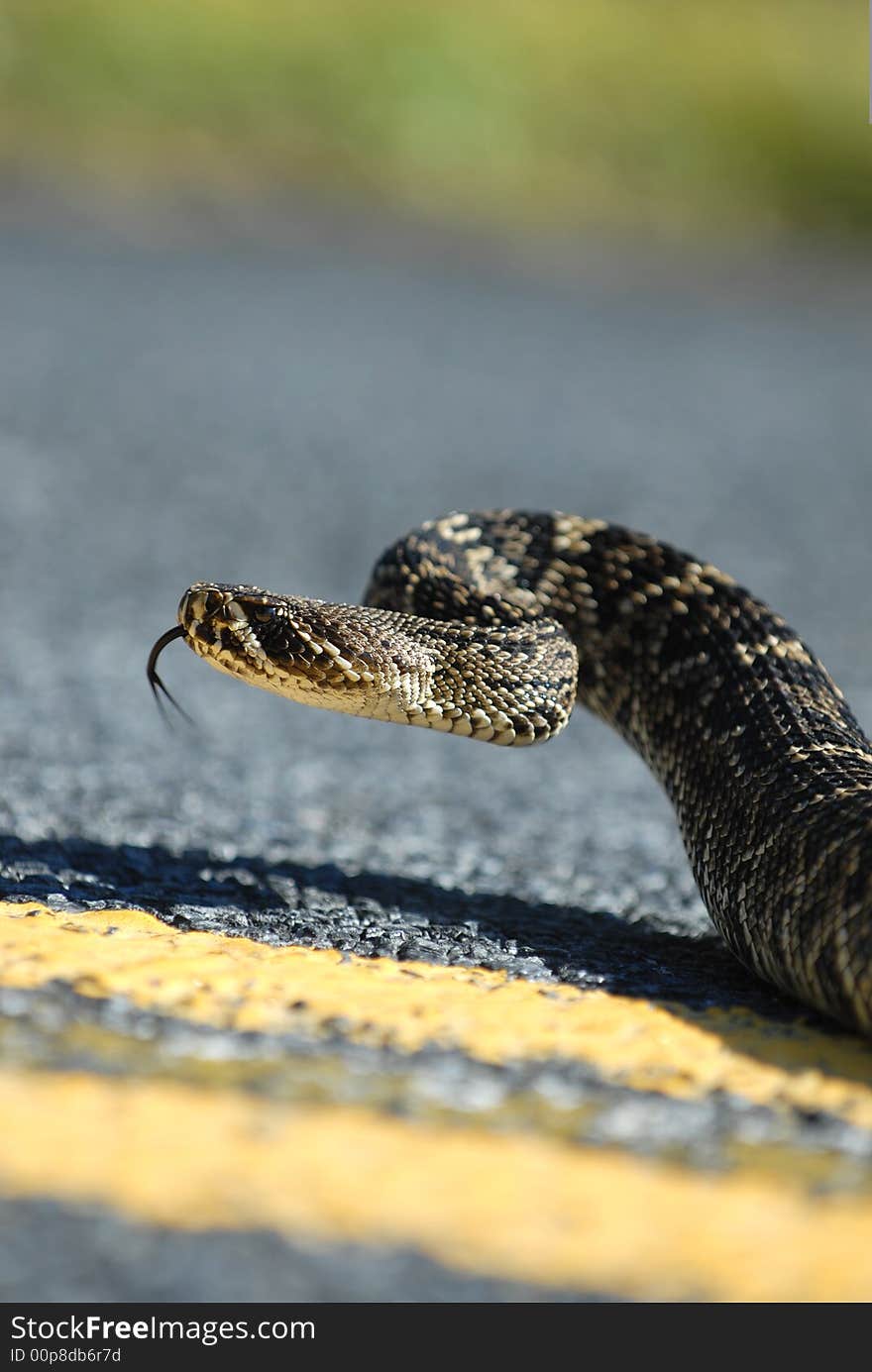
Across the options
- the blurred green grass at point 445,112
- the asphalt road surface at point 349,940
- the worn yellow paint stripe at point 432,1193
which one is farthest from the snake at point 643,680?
the blurred green grass at point 445,112

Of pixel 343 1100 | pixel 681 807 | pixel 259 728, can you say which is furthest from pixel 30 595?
pixel 343 1100

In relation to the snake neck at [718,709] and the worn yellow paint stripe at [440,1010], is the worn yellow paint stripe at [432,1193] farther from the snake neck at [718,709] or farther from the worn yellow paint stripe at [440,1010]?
the snake neck at [718,709]

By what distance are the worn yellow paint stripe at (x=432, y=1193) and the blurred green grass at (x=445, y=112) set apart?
16285 millimetres

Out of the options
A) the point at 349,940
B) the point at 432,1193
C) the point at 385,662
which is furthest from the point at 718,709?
the point at 432,1193

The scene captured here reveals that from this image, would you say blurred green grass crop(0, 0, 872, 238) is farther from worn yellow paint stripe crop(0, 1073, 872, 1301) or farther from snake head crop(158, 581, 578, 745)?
worn yellow paint stripe crop(0, 1073, 872, 1301)

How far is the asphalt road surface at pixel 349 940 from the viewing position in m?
2.33

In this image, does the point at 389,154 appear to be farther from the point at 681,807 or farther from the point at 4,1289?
the point at 4,1289

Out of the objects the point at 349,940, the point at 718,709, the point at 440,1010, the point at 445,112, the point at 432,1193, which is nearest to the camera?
the point at 432,1193

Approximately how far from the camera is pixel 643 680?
4875 mm

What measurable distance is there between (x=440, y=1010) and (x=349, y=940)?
53 centimetres

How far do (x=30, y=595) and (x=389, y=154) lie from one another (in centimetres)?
1396

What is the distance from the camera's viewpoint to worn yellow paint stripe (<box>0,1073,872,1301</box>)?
7.52 feet

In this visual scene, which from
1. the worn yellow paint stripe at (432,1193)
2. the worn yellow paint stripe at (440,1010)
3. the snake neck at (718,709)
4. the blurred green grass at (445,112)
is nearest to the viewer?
the worn yellow paint stripe at (432,1193)

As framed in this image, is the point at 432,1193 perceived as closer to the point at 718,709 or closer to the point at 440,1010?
the point at 440,1010
